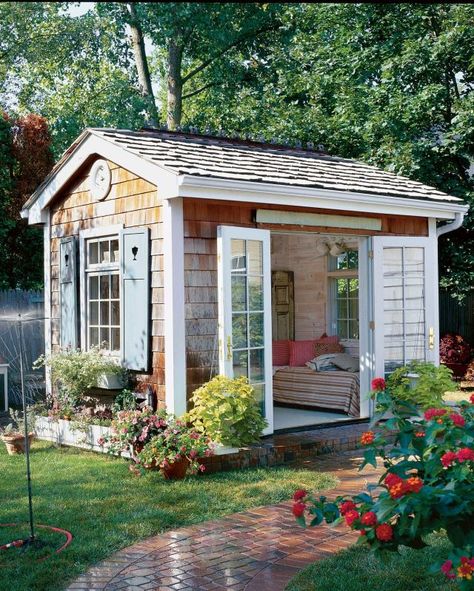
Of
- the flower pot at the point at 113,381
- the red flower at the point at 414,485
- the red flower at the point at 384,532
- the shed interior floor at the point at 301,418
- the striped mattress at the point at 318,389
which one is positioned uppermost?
the red flower at the point at 414,485

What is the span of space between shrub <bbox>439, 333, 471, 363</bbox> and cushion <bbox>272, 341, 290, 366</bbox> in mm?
4431

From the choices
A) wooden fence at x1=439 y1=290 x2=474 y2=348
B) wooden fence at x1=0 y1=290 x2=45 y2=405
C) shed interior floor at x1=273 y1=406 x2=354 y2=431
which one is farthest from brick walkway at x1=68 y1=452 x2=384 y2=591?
wooden fence at x1=439 y1=290 x2=474 y2=348

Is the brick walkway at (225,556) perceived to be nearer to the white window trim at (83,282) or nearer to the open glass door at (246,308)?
the open glass door at (246,308)

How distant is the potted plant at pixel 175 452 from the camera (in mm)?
6562

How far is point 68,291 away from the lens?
359 inches

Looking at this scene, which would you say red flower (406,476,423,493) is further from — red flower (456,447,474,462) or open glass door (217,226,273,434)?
open glass door (217,226,273,434)

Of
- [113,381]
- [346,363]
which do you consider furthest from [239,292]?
[346,363]

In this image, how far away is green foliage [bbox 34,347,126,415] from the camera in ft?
26.7

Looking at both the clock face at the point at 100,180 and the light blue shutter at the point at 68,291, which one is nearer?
the clock face at the point at 100,180

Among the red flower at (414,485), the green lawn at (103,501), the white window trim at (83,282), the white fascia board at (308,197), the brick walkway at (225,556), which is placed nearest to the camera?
the red flower at (414,485)

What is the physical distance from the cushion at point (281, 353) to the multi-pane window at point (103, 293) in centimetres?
331

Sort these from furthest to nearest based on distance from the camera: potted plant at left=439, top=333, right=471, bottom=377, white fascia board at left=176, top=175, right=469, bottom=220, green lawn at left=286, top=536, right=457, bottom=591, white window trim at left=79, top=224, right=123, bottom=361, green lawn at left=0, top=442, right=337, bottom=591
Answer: potted plant at left=439, top=333, right=471, bottom=377, white window trim at left=79, top=224, right=123, bottom=361, white fascia board at left=176, top=175, right=469, bottom=220, green lawn at left=0, top=442, right=337, bottom=591, green lawn at left=286, top=536, right=457, bottom=591

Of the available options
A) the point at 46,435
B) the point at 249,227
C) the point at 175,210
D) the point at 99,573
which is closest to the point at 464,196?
the point at 249,227

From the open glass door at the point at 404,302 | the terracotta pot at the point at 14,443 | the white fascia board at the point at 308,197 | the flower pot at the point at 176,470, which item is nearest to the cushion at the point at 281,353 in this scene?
the open glass door at the point at 404,302
